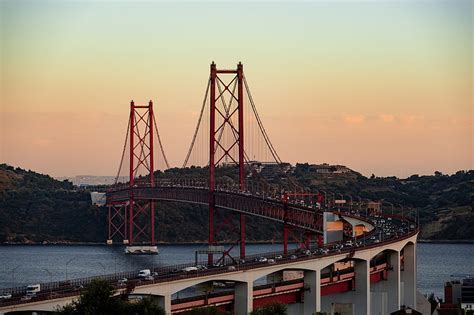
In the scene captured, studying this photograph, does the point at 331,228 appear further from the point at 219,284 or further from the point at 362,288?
the point at 219,284

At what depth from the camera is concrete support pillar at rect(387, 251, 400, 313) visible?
58.4 meters

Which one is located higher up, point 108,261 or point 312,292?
point 312,292

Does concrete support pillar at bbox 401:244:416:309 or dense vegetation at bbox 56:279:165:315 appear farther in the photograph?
concrete support pillar at bbox 401:244:416:309

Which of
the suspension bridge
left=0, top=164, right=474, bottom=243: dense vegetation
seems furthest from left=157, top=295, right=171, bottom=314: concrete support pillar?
left=0, top=164, right=474, bottom=243: dense vegetation

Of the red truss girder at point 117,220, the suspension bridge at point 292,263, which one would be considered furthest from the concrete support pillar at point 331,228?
the red truss girder at point 117,220

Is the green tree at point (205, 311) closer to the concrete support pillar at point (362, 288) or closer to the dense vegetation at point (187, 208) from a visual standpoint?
the concrete support pillar at point (362, 288)

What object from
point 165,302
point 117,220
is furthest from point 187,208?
point 165,302

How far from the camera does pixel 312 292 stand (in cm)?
5012

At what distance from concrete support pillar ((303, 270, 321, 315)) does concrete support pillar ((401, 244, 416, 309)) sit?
994 cm

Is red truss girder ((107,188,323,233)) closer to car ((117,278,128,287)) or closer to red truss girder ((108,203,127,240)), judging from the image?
car ((117,278,128,287))

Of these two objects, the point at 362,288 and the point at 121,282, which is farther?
the point at 362,288

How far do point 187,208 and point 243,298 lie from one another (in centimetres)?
6993

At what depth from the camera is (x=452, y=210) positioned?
134750 mm

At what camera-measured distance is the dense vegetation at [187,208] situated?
11669 cm
